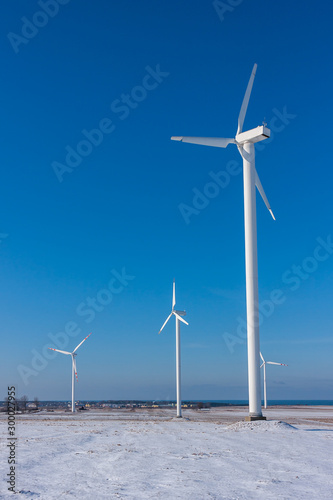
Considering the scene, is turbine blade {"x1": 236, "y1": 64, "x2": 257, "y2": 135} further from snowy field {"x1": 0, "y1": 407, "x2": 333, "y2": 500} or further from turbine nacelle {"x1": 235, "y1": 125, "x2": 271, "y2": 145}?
snowy field {"x1": 0, "y1": 407, "x2": 333, "y2": 500}

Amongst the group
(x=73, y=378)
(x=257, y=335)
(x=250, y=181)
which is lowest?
(x=73, y=378)

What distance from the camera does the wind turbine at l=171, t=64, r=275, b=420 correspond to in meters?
40.9

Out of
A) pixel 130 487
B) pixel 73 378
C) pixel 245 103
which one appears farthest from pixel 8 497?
pixel 73 378

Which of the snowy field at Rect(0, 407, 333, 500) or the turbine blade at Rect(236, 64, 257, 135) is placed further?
the turbine blade at Rect(236, 64, 257, 135)

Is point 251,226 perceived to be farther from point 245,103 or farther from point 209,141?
point 245,103

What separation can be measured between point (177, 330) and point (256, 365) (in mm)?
29531

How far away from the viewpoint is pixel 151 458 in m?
21.6

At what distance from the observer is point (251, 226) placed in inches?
1702

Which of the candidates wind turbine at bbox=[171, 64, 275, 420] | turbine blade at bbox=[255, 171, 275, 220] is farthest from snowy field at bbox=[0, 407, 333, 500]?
turbine blade at bbox=[255, 171, 275, 220]

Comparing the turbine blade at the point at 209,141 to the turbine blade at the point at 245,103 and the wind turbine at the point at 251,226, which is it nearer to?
the wind turbine at the point at 251,226

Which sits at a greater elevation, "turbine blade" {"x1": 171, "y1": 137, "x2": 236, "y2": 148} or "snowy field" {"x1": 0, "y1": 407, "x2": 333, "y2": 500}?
"turbine blade" {"x1": 171, "y1": 137, "x2": 236, "y2": 148}

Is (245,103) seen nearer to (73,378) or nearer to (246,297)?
(246,297)

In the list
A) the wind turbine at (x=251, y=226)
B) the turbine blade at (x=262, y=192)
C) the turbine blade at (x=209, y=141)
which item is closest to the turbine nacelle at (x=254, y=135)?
the wind turbine at (x=251, y=226)

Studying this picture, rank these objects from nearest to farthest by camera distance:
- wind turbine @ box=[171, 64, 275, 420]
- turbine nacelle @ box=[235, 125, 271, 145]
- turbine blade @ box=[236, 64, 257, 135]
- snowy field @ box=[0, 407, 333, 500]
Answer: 1. snowy field @ box=[0, 407, 333, 500]
2. wind turbine @ box=[171, 64, 275, 420]
3. turbine nacelle @ box=[235, 125, 271, 145]
4. turbine blade @ box=[236, 64, 257, 135]
